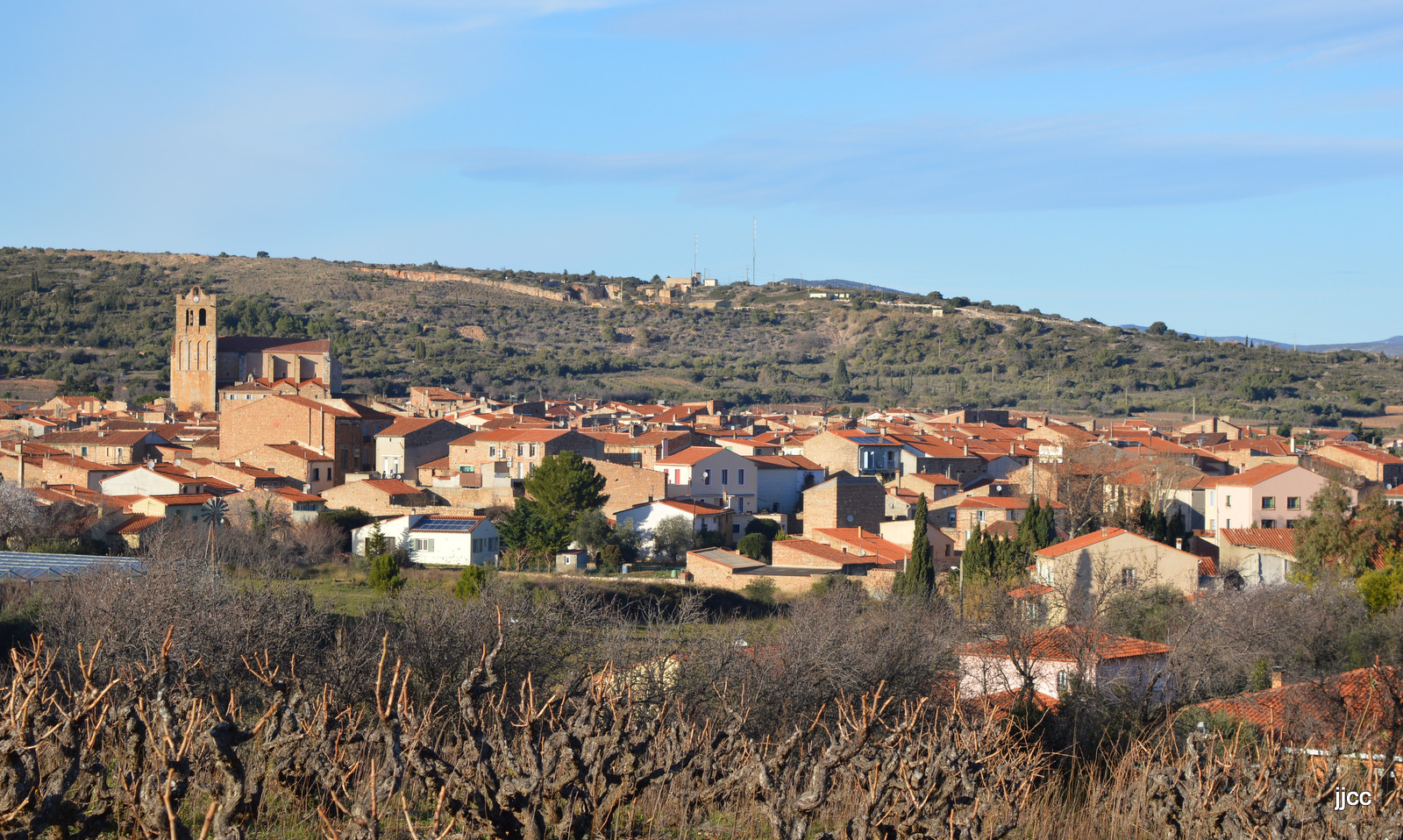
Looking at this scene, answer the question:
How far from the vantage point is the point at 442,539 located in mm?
35156

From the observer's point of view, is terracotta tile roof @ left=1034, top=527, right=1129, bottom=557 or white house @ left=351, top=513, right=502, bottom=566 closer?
terracotta tile roof @ left=1034, top=527, right=1129, bottom=557

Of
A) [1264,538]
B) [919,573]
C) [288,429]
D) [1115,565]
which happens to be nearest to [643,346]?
[288,429]

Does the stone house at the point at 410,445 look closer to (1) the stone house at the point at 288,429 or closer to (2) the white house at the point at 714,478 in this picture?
(1) the stone house at the point at 288,429

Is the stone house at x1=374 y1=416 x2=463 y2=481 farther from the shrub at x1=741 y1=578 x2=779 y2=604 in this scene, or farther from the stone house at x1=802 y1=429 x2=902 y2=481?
the shrub at x1=741 y1=578 x2=779 y2=604

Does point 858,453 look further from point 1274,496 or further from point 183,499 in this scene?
point 183,499

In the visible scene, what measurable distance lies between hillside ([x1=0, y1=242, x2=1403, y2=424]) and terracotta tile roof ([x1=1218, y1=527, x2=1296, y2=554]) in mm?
47685

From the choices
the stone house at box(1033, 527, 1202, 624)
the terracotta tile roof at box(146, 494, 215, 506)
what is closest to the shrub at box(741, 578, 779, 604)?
the stone house at box(1033, 527, 1202, 624)

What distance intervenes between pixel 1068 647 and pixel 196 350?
185 feet

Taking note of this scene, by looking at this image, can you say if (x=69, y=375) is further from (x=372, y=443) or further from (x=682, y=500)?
(x=682, y=500)

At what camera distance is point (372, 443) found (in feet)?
161

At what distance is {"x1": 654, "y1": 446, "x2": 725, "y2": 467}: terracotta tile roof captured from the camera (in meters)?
43.2

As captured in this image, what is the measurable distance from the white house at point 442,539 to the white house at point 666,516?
4257 millimetres

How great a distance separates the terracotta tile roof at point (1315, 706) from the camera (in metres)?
14.3

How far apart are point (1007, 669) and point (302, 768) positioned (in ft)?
44.8
